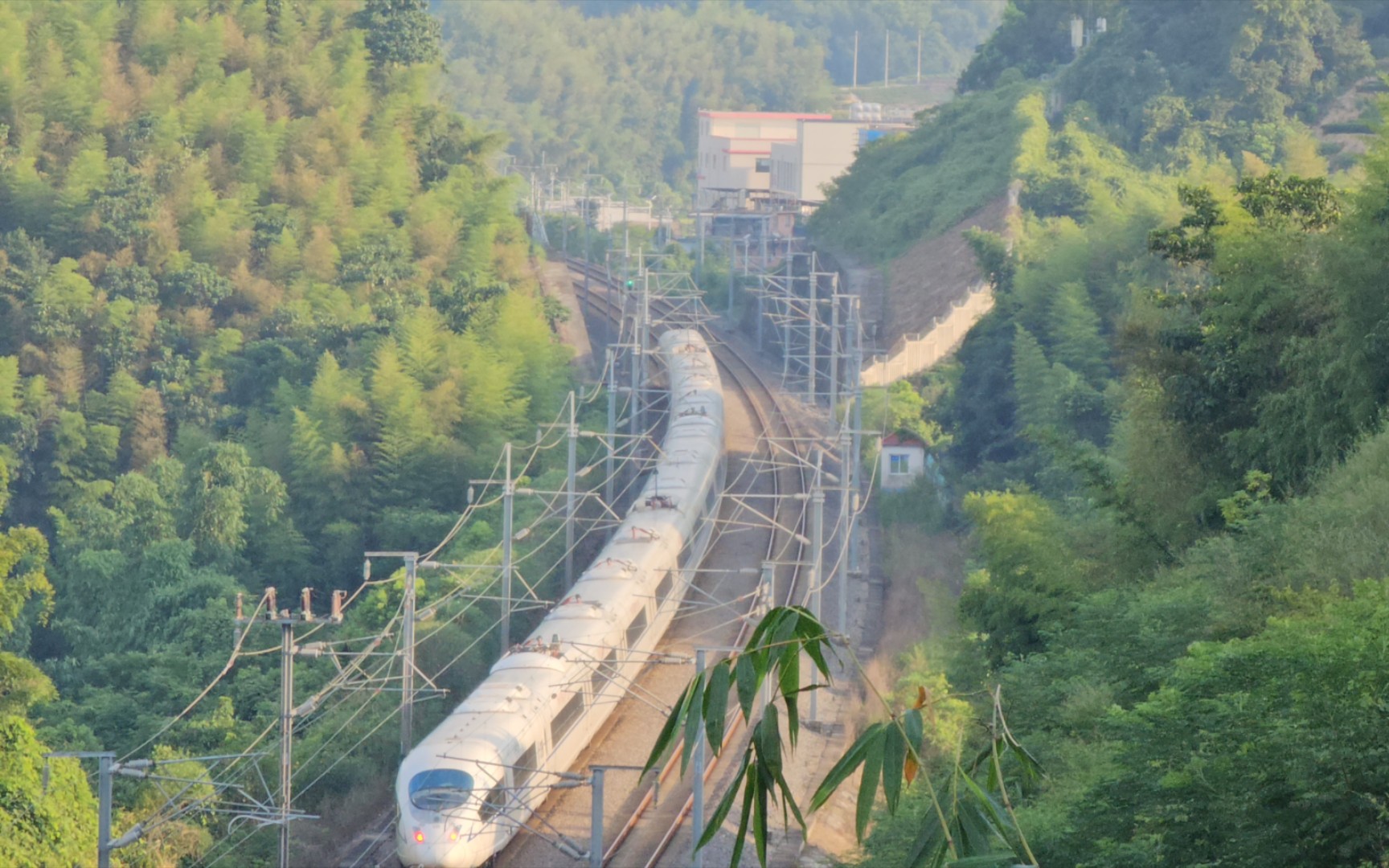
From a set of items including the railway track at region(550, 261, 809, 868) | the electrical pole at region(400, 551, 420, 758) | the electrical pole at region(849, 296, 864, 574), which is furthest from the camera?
the electrical pole at region(849, 296, 864, 574)

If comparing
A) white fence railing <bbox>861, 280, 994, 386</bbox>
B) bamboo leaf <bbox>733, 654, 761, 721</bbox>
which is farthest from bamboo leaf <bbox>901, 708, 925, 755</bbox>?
white fence railing <bbox>861, 280, 994, 386</bbox>

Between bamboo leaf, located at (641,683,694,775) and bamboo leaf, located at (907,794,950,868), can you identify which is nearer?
bamboo leaf, located at (641,683,694,775)

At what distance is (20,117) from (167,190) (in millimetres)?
4567

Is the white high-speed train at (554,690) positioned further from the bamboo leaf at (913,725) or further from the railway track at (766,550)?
the bamboo leaf at (913,725)

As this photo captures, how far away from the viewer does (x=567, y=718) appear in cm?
2036

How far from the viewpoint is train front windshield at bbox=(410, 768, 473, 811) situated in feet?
56.9

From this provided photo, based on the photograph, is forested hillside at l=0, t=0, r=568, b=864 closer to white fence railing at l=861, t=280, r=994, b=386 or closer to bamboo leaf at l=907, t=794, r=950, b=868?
white fence railing at l=861, t=280, r=994, b=386

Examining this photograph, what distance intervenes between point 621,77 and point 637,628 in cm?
8991

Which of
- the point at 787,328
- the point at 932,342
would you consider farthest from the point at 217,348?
the point at 932,342

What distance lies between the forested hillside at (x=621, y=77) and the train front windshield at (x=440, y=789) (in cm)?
8373

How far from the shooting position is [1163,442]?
20438 millimetres

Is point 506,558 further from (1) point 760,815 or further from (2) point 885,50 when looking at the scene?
Answer: (2) point 885,50

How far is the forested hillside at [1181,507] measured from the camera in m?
8.41

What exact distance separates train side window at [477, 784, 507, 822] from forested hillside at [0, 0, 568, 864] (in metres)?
3.68
